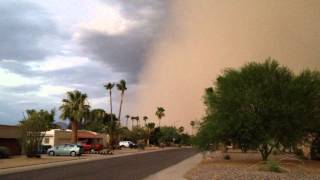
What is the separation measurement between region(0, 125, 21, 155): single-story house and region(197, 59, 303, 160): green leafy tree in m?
22.6

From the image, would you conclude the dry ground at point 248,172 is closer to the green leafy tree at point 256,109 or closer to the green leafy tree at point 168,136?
the green leafy tree at point 256,109

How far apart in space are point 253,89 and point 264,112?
7.89ft

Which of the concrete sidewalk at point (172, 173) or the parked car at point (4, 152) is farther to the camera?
the parked car at point (4, 152)

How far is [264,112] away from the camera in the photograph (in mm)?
46656

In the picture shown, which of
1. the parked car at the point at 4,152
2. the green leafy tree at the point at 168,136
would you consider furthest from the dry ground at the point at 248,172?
the green leafy tree at the point at 168,136

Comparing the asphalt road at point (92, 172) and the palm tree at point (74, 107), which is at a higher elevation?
the palm tree at point (74, 107)

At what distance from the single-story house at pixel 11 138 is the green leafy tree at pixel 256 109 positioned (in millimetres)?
22648

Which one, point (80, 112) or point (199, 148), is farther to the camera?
point (80, 112)

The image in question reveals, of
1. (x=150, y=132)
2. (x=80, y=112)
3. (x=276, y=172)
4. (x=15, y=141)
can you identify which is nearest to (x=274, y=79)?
(x=276, y=172)

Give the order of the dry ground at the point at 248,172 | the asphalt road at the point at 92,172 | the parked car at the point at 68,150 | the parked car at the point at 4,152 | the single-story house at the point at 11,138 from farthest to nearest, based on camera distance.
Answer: the parked car at the point at 68,150, the single-story house at the point at 11,138, the parked car at the point at 4,152, the dry ground at the point at 248,172, the asphalt road at the point at 92,172

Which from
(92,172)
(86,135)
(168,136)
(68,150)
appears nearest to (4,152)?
(68,150)

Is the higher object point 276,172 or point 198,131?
point 198,131

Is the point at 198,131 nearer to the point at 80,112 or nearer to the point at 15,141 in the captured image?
the point at 15,141

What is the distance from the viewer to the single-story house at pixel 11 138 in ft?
187
